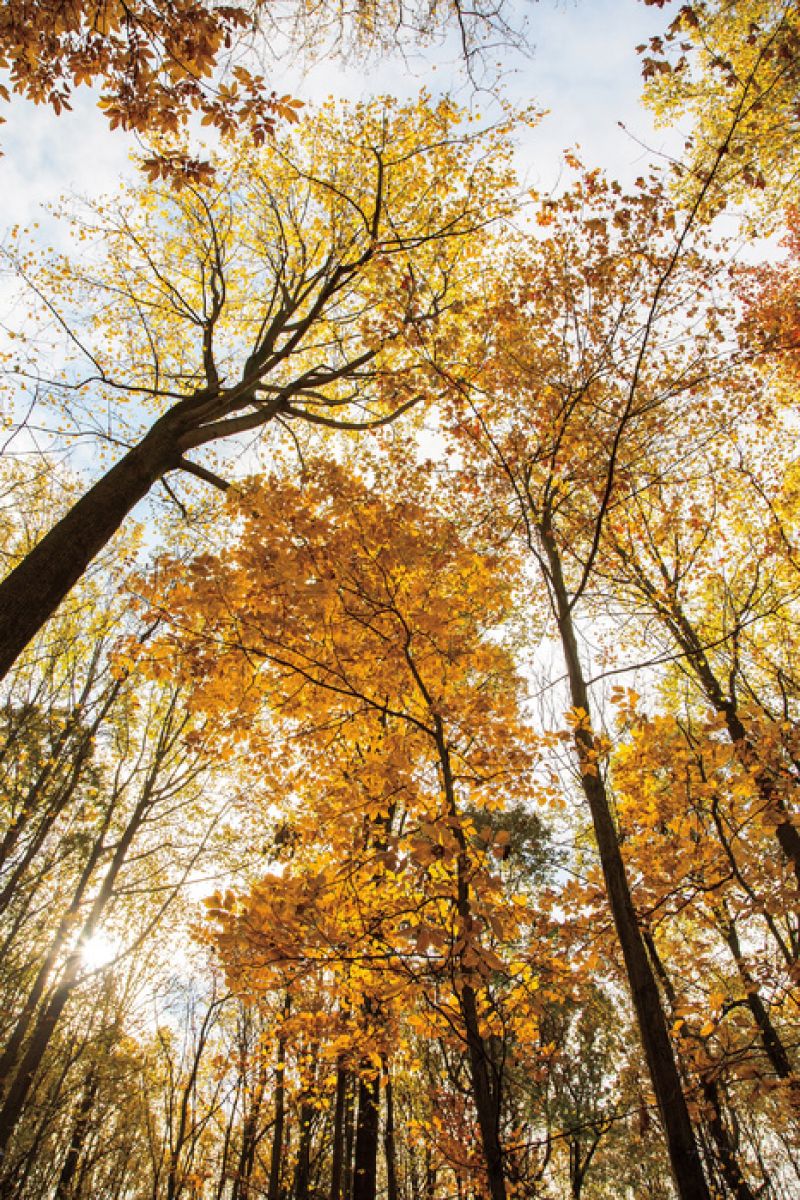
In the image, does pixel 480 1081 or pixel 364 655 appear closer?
pixel 480 1081

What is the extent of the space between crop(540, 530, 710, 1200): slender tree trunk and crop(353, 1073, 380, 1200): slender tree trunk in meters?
3.99

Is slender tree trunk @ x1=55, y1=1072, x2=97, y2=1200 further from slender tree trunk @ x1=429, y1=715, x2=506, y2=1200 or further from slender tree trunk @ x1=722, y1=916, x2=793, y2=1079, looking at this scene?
slender tree trunk @ x1=429, y1=715, x2=506, y2=1200

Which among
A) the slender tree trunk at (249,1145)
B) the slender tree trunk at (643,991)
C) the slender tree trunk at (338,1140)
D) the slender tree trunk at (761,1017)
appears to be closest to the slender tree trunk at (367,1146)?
the slender tree trunk at (338,1140)

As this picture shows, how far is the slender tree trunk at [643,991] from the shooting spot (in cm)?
273

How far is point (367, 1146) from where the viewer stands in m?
6.47

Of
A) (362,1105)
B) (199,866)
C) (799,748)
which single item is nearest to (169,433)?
(799,748)

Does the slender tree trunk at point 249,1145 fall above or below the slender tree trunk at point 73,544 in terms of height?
below

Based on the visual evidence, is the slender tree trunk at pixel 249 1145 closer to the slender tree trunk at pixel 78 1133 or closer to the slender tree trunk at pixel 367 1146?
the slender tree trunk at pixel 367 1146

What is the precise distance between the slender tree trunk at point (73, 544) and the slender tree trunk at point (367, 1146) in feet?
18.3

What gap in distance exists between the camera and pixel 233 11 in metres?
2.91

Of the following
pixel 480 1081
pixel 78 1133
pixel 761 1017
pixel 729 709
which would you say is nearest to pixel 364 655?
pixel 480 1081

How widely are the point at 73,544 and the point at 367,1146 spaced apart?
24.4ft

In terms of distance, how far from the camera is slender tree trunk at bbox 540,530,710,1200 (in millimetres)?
2729

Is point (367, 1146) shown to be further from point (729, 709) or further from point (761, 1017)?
point (729, 709)
